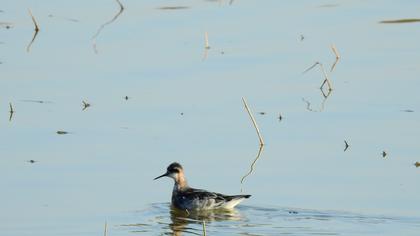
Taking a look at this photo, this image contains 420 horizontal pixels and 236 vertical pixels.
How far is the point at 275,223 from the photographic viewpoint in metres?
14.8

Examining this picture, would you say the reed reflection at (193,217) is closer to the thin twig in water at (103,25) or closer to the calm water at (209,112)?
the calm water at (209,112)

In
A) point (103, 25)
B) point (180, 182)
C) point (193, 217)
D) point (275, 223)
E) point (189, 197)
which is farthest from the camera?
point (103, 25)

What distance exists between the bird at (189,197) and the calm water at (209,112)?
0.15 meters

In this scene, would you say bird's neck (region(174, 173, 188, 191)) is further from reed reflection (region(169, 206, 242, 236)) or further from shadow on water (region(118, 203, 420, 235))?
shadow on water (region(118, 203, 420, 235))

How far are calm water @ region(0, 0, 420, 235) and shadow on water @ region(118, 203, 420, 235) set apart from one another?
26 millimetres

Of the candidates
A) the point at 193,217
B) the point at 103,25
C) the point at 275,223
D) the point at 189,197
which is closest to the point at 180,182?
the point at 189,197

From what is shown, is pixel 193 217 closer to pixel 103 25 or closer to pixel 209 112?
pixel 209 112

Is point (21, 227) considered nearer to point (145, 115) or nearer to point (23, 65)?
point (145, 115)

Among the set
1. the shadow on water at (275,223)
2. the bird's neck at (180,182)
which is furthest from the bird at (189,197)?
the shadow on water at (275,223)

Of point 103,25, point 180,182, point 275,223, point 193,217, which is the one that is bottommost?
point 193,217

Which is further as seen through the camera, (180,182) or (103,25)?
(103,25)

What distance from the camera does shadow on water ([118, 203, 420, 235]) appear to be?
14.4 meters

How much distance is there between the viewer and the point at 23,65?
20938mm

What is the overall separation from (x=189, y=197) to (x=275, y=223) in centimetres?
190
